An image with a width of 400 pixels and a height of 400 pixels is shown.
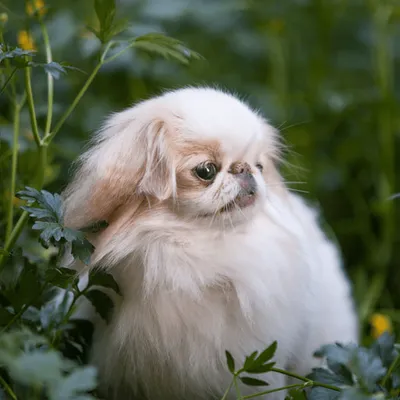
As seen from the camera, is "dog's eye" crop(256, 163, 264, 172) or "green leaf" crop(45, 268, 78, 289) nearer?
"green leaf" crop(45, 268, 78, 289)

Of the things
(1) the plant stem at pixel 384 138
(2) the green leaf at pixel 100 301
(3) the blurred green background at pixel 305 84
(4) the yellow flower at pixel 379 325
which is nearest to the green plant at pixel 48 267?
(2) the green leaf at pixel 100 301

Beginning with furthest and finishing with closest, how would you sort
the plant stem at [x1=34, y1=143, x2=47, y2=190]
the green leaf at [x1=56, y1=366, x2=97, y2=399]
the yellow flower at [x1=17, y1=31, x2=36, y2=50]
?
the yellow flower at [x1=17, y1=31, x2=36, y2=50] → the plant stem at [x1=34, y1=143, x2=47, y2=190] → the green leaf at [x1=56, y1=366, x2=97, y2=399]

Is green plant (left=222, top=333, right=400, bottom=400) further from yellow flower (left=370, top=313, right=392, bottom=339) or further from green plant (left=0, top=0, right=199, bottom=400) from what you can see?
yellow flower (left=370, top=313, right=392, bottom=339)

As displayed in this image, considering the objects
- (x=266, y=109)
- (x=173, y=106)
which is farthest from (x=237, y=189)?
(x=266, y=109)

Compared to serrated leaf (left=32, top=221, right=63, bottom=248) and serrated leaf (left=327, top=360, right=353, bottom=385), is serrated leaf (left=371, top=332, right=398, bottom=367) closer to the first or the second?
serrated leaf (left=327, top=360, right=353, bottom=385)

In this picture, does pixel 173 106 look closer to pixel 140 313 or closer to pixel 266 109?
pixel 140 313

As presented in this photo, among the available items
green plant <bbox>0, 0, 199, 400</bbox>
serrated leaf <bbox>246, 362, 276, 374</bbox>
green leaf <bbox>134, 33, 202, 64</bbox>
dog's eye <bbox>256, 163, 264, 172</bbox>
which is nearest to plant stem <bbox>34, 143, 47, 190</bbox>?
green plant <bbox>0, 0, 199, 400</bbox>

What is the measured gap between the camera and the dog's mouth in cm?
115

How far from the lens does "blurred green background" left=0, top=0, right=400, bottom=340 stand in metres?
2.14

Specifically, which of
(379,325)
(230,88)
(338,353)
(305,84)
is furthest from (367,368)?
(305,84)

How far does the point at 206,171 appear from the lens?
1.14 metres

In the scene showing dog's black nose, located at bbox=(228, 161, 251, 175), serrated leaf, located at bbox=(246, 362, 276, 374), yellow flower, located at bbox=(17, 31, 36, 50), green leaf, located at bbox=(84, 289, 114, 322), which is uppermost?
yellow flower, located at bbox=(17, 31, 36, 50)

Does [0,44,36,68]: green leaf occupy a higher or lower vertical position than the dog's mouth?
higher

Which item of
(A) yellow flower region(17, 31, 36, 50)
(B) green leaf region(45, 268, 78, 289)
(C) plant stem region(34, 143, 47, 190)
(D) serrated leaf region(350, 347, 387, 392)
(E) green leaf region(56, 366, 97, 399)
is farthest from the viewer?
(A) yellow flower region(17, 31, 36, 50)
